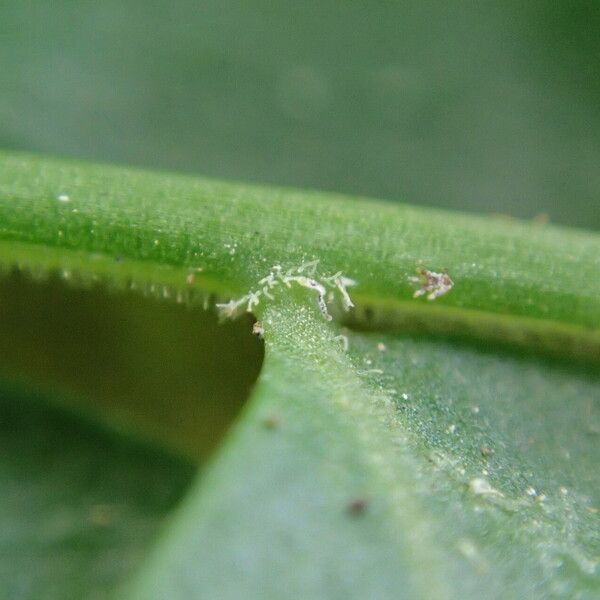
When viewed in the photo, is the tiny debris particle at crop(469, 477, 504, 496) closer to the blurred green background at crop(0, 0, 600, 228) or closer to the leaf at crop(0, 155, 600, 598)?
the leaf at crop(0, 155, 600, 598)

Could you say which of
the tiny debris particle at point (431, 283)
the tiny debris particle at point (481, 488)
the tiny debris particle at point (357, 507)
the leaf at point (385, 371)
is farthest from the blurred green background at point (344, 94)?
the tiny debris particle at point (357, 507)

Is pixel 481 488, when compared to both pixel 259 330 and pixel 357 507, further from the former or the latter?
pixel 259 330

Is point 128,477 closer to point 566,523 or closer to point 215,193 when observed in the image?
point 215,193

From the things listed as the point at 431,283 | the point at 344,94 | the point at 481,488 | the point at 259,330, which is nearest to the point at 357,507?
the point at 481,488

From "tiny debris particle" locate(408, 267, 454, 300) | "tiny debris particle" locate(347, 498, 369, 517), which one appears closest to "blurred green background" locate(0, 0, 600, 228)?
"tiny debris particle" locate(408, 267, 454, 300)

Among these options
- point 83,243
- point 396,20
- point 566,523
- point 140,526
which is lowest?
point 140,526

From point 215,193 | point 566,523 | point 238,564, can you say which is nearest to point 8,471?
point 215,193

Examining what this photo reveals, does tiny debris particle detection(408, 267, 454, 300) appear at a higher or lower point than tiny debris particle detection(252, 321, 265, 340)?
higher
